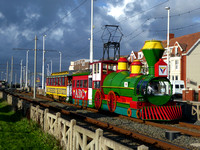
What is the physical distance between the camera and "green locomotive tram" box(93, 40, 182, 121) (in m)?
12.8

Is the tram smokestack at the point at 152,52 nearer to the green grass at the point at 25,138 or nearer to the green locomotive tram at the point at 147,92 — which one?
the green locomotive tram at the point at 147,92

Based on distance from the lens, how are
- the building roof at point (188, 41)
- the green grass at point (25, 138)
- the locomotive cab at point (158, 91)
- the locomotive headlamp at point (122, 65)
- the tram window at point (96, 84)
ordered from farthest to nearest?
the building roof at point (188, 41)
the tram window at point (96, 84)
the locomotive headlamp at point (122, 65)
the locomotive cab at point (158, 91)
the green grass at point (25, 138)

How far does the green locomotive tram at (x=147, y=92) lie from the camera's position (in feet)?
42.1

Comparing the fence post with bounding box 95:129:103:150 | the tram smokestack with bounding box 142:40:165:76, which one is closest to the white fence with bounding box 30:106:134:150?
the fence post with bounding box 95:129:103:150

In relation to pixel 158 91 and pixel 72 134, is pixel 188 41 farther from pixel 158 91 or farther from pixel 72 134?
pixel 72 134

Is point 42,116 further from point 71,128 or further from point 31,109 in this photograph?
point 71,128

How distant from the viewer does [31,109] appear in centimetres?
1277

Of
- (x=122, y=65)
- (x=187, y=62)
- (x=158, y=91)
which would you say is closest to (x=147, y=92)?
(x=158, y=91)

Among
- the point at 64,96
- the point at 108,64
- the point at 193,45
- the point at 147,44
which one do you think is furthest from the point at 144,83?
the point at 193,45

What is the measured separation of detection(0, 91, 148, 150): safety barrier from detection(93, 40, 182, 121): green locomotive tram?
4601 mm

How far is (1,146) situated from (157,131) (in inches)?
255

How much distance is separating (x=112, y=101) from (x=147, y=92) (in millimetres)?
2751

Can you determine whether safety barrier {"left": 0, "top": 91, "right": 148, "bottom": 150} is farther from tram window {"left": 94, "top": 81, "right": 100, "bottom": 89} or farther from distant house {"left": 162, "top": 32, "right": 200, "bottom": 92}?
distant house {"left": 162, "top": 32, "right": 200, "bottom": 92}

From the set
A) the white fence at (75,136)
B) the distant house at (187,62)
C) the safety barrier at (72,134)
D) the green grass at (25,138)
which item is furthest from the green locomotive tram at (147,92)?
the distant house at (187,62)
